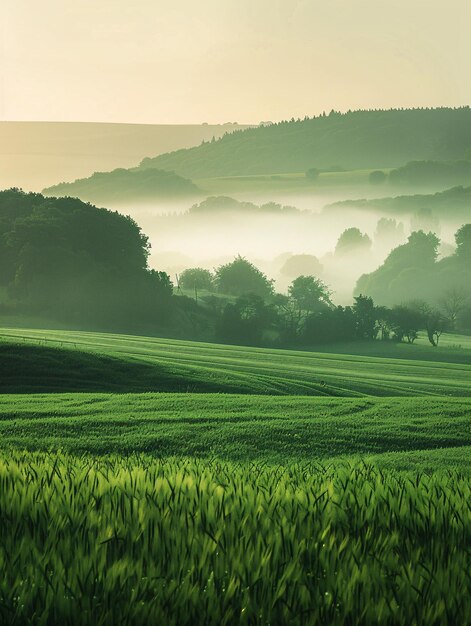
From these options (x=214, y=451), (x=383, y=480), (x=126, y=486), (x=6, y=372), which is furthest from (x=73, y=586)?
(x=6, y=372)

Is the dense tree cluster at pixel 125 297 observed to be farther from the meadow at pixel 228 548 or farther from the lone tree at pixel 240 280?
the meadow at pixel 228 548

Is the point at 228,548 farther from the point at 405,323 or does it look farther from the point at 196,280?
the point at 196,280

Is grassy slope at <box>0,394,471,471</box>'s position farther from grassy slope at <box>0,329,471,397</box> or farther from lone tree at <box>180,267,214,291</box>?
lone tree at <box>180,267,214,291</box>

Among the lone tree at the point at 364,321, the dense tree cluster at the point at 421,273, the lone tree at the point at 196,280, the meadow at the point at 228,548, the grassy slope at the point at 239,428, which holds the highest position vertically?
the dense tree cluster at the point at 421,273

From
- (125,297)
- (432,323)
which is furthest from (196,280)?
(432,323)

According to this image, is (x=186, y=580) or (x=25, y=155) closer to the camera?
(x=186, y=580)

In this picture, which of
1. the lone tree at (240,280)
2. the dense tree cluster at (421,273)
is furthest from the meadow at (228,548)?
the dense tree cluster at (421,273)

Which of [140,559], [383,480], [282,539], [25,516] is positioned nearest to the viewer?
[140,559]

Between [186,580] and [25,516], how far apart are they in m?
1.90

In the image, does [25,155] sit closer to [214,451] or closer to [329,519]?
[214,451]

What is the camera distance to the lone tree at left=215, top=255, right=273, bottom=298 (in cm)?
10969

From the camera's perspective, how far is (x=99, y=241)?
259 ft

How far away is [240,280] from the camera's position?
111m

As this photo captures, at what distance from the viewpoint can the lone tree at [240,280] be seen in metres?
110
